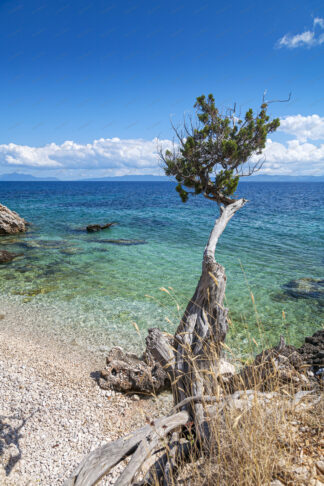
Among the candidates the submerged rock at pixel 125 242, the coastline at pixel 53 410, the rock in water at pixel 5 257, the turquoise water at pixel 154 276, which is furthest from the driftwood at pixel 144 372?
the submerged rock at pixel 125 242

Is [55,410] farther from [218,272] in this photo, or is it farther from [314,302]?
[314,302]

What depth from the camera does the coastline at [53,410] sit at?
4609 millimetres

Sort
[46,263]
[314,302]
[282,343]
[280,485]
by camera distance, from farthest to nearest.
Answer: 1. [46,263]
2. [314,302]
3. [282,343]
4. [280,485]

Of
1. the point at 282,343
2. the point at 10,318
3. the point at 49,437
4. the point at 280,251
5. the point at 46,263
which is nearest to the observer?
the point at 49,437

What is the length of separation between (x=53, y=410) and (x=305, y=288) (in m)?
12.6

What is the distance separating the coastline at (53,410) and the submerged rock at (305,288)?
919 cm

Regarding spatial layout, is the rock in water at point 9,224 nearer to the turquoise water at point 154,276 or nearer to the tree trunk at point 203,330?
the turquoise water at point 154,276

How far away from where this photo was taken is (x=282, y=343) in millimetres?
5969

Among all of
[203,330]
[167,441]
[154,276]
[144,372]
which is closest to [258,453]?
[167,441]

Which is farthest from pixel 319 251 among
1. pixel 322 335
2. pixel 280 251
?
pixel 322 335

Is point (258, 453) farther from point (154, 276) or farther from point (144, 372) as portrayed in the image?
point (154, 276)

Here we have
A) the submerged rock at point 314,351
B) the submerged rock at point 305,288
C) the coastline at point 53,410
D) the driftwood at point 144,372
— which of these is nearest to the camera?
the coastline at point 53,410

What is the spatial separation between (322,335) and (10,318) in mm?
10337

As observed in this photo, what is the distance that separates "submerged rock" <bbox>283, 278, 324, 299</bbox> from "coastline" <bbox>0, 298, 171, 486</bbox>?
9185 mm
